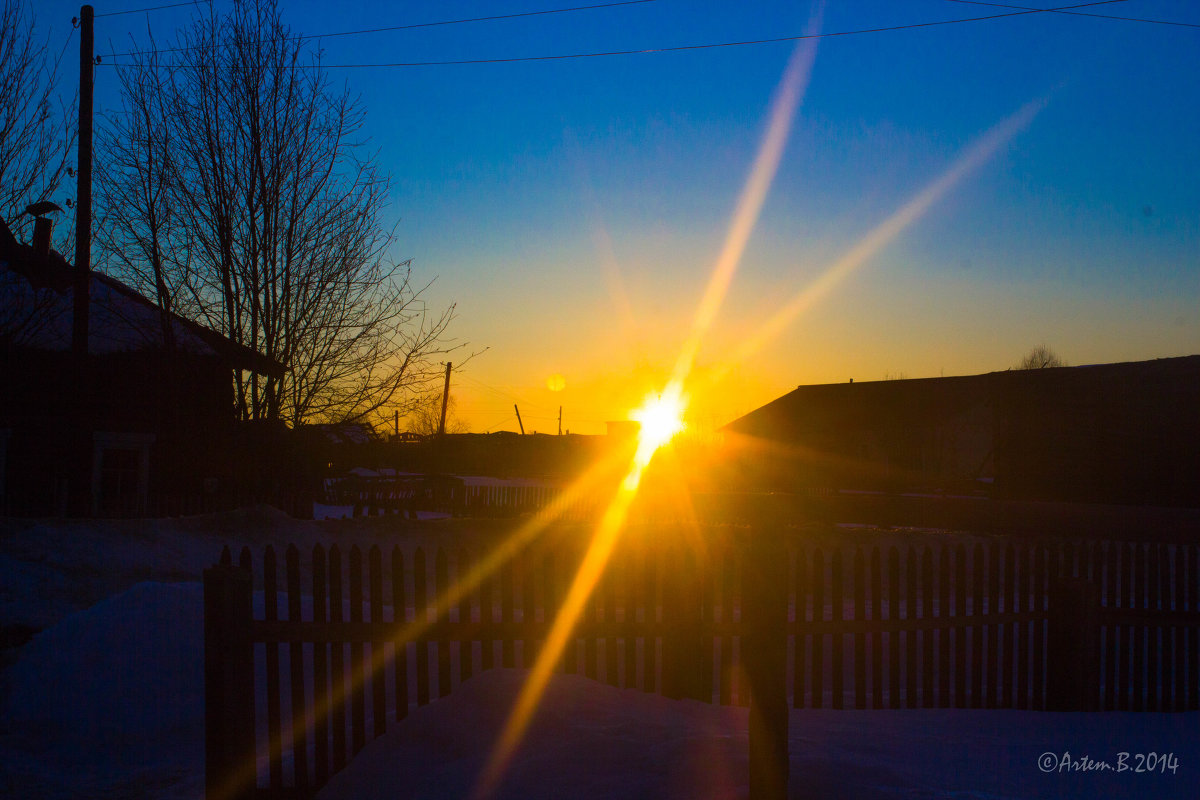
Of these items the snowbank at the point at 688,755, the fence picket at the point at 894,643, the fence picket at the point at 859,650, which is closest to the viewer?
the snowbank at the point at 688,755

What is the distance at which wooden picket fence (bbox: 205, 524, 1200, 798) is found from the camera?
14.7 ft

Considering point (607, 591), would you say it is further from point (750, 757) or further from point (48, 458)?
point (48, 458)

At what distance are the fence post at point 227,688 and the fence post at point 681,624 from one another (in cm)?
241

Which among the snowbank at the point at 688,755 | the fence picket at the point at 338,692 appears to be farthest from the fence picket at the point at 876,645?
the fence picket at the point at 338,692

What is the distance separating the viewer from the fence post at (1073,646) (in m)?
6.45

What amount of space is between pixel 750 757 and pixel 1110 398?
25282 millimetres

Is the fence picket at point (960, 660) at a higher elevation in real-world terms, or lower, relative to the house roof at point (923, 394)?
lower

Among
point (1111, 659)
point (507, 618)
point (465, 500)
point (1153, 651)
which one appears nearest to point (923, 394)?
point (465, 500)

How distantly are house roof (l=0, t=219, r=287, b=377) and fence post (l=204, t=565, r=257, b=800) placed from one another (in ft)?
35.9

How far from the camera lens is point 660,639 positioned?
5.38 meters

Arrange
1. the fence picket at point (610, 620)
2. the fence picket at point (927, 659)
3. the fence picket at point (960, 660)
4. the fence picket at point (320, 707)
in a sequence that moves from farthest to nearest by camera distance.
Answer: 1. the fence picket at point (960, 660)
2. the fence picket at point (927, 659)
3. the fence picket at point (610, 620)
4. the fence picket at point (320, 707)

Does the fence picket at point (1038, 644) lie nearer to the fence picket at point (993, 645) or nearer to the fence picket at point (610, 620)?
the fence picket at point (993, 645)

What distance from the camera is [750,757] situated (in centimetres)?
353

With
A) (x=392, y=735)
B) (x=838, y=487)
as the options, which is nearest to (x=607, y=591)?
(x=392, y=735)
